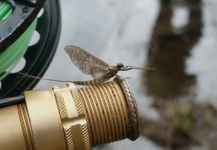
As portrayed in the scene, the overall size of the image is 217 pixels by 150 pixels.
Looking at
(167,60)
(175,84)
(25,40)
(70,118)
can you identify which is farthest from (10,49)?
(167,60)

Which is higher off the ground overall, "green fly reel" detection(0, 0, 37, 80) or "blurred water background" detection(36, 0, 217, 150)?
"green fly reel" detection(0, 0, 37, 80)

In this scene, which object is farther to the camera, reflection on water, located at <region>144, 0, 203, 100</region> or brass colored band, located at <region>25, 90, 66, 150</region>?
reflection on water, located at <region>144, 0, 203, 100</region>

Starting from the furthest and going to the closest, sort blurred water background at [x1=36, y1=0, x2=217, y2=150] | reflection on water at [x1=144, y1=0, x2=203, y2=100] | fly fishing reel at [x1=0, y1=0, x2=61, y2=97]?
reflection on water at [x1=144, y1=0, x2=203, y2=100]
blurred water background at [x1=36, y1=0, x2=217, y2=150]
fly fishing reel at [x1=0, y1=0, x2=61, y2=97]

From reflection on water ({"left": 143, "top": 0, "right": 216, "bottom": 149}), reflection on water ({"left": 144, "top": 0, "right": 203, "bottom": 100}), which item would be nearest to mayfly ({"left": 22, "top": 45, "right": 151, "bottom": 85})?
reflection on water ({"left": 143, "top": 0, "right": 216, "bottom": 149})

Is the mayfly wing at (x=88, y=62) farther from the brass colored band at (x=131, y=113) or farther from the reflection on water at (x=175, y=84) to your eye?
the reflection on water at (x=175, y=84)

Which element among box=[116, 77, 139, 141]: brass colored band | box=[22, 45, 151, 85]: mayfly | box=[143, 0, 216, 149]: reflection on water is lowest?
box=[143, 0, 216, 149]: reflection on water

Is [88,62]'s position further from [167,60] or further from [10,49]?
[167,60]

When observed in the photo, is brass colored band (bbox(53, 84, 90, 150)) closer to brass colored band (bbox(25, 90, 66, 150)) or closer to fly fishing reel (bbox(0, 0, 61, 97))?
brass colored band (bbox(25, 90, 66, 150))
